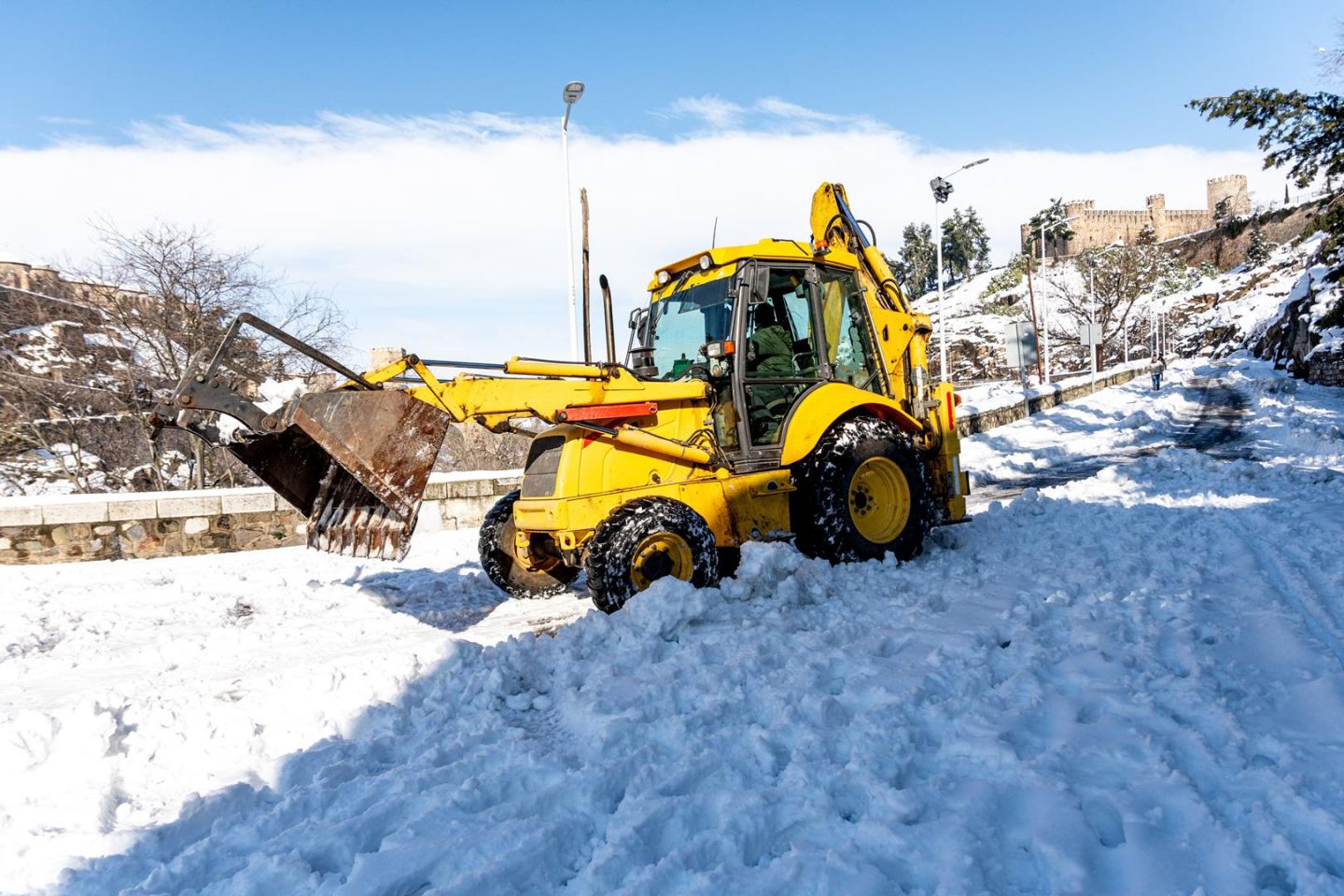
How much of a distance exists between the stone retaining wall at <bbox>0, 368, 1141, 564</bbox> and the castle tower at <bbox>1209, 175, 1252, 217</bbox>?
116 metres

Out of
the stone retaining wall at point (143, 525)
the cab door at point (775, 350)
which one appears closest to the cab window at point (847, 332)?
the cab door at point (775, 350)

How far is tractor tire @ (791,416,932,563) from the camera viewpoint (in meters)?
6.02

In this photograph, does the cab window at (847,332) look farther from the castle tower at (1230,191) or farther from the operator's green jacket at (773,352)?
the castle tower at (1230,191)

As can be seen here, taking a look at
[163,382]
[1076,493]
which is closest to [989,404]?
[1076,493]

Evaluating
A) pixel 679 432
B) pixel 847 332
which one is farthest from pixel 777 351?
pixel 679 432

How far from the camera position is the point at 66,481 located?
11523 millimetres

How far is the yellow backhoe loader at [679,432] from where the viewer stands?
4.90 metres

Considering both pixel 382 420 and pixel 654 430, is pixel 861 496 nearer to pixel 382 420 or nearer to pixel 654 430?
pixel 654 430

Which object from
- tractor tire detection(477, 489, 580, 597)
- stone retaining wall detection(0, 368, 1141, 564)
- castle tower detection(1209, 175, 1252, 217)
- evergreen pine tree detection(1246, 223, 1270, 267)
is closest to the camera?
tractor tire detection(477, 489, 580, 597)

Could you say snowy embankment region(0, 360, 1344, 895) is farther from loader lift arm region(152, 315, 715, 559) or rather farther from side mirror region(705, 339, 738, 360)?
side mirror region(705, 339, 738, 360)

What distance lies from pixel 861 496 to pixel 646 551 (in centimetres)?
223

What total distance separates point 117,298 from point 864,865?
12.6 metres

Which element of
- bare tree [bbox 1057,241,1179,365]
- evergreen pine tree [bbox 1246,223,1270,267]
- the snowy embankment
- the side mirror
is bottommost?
the snowy embankment

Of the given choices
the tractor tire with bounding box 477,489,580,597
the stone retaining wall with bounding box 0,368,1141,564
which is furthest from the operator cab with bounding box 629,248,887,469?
the stone retaining wall with bounding box 0,368,1141,564
